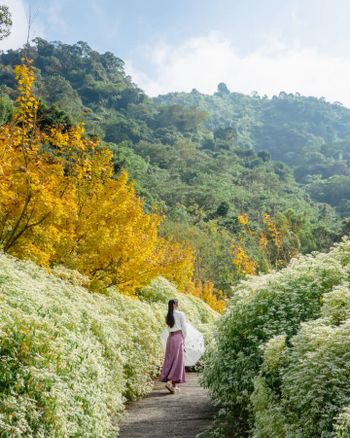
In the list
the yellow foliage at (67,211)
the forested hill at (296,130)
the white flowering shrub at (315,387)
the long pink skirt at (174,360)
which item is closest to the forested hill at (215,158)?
the forested hill at (296,130)

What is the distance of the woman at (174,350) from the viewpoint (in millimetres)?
9594

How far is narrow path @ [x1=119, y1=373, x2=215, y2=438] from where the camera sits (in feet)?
23.0

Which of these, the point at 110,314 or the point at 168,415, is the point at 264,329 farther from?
the point at 110,314

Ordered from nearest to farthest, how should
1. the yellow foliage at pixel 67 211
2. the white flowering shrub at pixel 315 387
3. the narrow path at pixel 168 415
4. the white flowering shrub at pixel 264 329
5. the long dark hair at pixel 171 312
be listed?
the white flowering shrub at pixel 315 387 → the white flowering shrub at pixel 264 329 → the narrow path at pixel 168 415 → the yellow foliage at pixel 67 211 → the long dark hair at pixel 171 312

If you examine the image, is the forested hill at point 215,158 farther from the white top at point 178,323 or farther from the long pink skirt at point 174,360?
the long pink skirt at point 174,360

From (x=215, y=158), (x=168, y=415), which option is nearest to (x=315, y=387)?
(x=168, y=415)

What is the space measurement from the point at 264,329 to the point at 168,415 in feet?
9.17

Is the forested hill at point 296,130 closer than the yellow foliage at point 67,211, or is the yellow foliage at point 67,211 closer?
the yellow foliage at point 67,211

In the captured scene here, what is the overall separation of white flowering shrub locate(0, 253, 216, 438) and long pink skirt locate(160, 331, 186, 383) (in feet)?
4.58

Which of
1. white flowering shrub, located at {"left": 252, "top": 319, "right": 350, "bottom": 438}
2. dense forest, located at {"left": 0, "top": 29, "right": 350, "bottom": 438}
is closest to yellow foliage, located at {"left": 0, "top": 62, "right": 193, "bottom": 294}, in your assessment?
dense forest, located at {"left": 0, "top": 29, "right": 350, "bottom": 438}

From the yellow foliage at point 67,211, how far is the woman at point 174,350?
4.97 feet

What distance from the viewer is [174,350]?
9602 millimetres

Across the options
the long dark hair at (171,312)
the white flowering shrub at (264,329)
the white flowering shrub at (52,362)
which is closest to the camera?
the white flowering shrub at (52,362)

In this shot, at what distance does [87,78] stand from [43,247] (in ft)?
325
